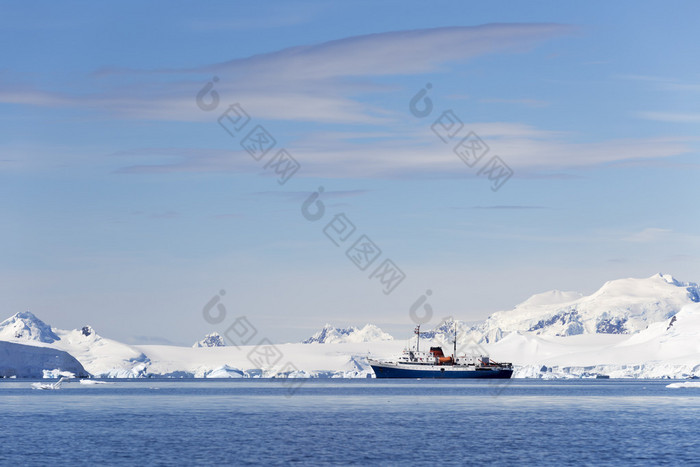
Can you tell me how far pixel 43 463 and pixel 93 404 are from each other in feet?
196

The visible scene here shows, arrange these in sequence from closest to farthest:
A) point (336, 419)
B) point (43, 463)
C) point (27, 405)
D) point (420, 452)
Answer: point (43, 463), point (420, 452), point (336, 419), point (27, 405)

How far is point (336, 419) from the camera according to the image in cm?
7906

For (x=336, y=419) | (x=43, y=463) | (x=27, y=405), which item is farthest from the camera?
(x=27, y=405)

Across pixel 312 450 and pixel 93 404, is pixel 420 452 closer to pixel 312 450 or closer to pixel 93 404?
pixel 312 450

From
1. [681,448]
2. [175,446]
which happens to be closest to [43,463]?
[175,446]

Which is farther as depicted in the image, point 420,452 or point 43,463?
point 420,452

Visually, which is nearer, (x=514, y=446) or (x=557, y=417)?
(x=514, y=446)

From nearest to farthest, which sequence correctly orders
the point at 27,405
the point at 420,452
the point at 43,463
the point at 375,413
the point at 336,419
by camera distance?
the point at 43,463 → the point at 420,452 → the point at 336,419 → the point at 375,413 → the point at 27,405

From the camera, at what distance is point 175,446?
5669 cm

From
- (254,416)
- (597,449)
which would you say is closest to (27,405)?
(254,416)

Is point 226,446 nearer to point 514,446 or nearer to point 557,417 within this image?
point 514,446

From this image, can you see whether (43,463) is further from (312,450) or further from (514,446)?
(514,446)

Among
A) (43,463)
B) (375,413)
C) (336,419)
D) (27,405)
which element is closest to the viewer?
(43,463)

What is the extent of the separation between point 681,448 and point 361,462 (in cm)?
1912
